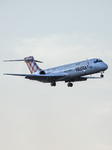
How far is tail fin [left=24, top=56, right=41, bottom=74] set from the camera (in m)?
83.5

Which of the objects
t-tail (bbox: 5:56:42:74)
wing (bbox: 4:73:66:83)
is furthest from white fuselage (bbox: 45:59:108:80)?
t-tail (bbox: 5:56:42:74)

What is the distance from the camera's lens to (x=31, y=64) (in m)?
84.4

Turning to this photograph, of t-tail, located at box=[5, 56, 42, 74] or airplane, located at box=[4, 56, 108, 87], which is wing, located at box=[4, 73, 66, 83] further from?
t-tail, located at box=[5, 56, 42, 74]

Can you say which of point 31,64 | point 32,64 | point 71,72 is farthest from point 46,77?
point 31,64

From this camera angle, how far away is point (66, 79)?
240 ft

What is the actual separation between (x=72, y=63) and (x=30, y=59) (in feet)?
47.3

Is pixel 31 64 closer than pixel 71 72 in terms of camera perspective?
No

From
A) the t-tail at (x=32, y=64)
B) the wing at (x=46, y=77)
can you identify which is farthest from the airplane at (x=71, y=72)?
the t-tail at (x=32, y=64)

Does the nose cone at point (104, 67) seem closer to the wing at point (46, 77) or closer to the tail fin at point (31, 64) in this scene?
the wing at point (46, 77)

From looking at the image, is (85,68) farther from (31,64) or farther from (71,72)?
(31,64)

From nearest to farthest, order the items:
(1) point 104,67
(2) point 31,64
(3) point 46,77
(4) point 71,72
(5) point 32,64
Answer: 1. (1) point 104,67
2. (4) point 71,72
3. (3) point 46,77
4. (5) point 32,64
5. (2) point 31,64

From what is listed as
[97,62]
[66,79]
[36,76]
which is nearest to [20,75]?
[36,76]

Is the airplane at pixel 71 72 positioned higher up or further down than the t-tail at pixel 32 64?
further down

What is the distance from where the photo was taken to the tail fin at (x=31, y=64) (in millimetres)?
83488
